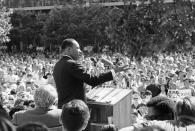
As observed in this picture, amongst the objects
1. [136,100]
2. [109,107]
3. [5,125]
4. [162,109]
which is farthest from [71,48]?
[136,100]

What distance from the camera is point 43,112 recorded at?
371 cm

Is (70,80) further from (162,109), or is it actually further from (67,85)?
(162,109)

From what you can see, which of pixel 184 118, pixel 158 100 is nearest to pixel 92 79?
pixel 158 100

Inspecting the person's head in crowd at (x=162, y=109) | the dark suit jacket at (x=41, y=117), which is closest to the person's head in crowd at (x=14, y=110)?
the dark suit jacket at (x=41, y=117)

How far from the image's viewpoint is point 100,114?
4.40m

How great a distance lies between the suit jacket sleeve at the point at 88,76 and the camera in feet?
13.8

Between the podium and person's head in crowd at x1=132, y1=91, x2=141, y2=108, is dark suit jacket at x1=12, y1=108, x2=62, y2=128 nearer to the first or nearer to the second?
the podium

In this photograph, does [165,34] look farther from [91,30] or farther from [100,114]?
[91,30]

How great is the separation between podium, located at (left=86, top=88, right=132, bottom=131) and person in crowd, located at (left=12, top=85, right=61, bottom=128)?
0.70 m

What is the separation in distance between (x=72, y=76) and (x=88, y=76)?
0.70 ft

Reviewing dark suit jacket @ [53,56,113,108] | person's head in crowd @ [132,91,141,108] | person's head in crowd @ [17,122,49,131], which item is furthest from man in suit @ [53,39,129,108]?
person's head in crowd @ [132,91,141,108]

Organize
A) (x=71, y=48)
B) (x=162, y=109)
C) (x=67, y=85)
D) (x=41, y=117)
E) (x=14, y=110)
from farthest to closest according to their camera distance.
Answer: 1. (x=14, y=110)
2. (x=71, y=48)
3. (x=67, y=85)
4. (x=41, y=117)
5. (x=162, y=109)

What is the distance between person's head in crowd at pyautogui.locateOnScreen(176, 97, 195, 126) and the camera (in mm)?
2881

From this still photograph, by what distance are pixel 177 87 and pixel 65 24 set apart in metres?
29.2
